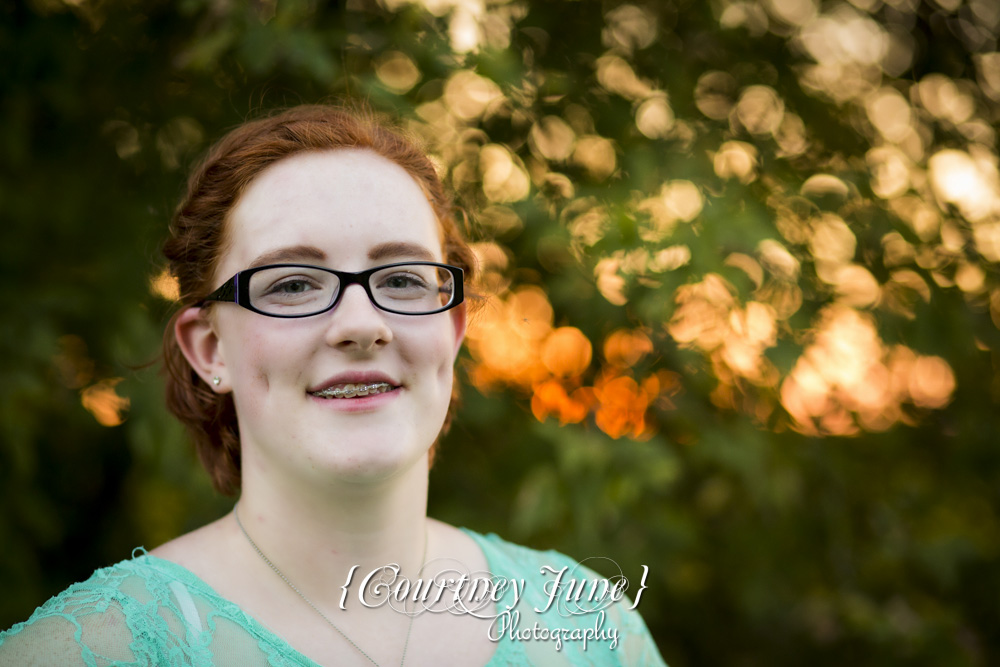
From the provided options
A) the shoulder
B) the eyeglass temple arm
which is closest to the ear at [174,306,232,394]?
the eyeglass temple arm

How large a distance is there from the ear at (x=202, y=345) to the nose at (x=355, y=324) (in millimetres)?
355

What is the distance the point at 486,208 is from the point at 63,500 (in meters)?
1.83

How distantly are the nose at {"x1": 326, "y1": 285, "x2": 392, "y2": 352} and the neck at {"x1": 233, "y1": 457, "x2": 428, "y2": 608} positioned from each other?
291 mm

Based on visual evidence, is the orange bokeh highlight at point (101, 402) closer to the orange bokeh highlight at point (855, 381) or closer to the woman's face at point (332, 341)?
the woman's face at point (332, 341)

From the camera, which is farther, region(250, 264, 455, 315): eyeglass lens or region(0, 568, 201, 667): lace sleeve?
region(250, 264, 455, 315): eyeglass lens

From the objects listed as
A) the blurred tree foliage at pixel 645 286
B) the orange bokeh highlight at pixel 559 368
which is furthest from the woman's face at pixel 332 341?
the orange bokeh highlight at pixel 559 368

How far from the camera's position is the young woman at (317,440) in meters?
1.45

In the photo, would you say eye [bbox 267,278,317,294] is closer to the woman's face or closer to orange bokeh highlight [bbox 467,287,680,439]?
the woman's face

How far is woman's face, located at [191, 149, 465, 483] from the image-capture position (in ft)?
4.89

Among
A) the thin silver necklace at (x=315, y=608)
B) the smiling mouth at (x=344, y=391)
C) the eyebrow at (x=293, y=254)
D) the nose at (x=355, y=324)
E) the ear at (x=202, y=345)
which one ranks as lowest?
the thin silver necklace at (x=315, y=608)

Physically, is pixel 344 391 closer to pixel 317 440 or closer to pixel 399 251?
pixel 317 440

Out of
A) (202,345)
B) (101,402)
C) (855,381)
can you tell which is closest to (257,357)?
(202,345)

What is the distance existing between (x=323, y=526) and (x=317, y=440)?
233mm

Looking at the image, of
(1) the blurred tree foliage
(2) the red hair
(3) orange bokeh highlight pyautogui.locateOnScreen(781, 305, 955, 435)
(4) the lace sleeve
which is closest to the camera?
(4) the lace sleeve
